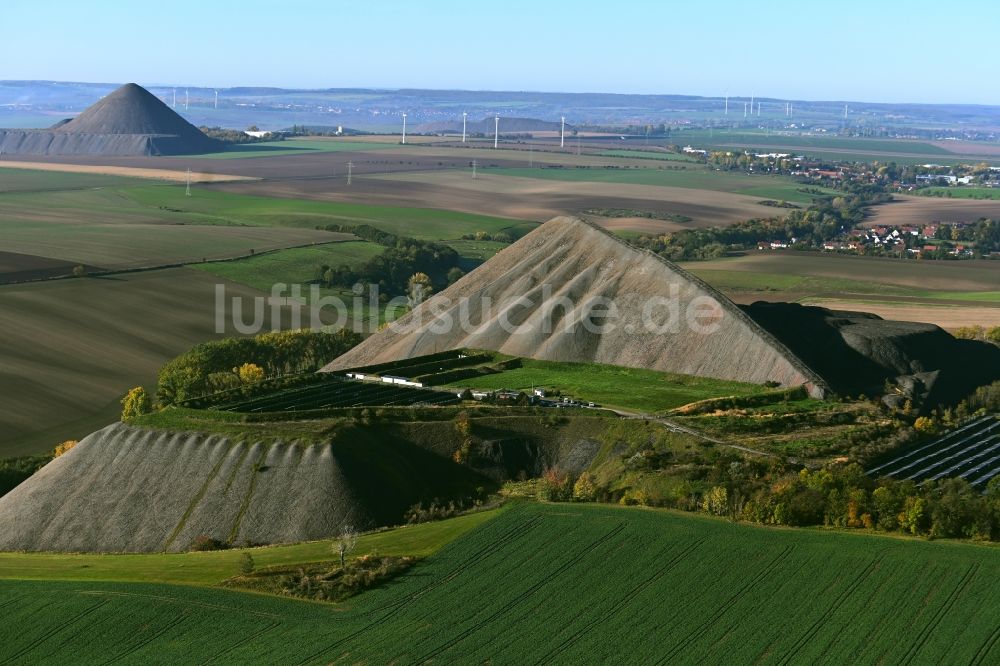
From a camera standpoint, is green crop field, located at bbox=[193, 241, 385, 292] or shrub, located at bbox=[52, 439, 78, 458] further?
green crop field, located at bbox=[193, 241, 385, 292]

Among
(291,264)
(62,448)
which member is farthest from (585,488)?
(291,264)

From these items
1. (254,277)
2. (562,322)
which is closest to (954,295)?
(562,322)

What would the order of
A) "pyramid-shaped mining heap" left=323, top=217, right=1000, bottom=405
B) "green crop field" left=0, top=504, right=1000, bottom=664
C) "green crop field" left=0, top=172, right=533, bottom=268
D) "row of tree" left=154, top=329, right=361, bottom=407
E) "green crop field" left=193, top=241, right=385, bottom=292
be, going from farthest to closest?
"green crop field" left=0, top=172, right=533, bottom=268, "green crop field" left=193, top=241, right=385, bottom=292, "row of tree" left=154, top=329, right=361, bottom=407, "pyramid-shaped mining heap" left=323, top=217, right=1000, bottom=405, "green crop field" left=0, top=504, right=1000, bottom=664

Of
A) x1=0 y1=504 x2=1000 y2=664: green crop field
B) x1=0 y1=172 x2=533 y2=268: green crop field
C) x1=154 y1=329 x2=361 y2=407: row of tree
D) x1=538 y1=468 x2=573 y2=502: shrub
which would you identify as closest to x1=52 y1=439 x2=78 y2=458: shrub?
x1=154 y1=329 x2=361 y2=407: row of tree

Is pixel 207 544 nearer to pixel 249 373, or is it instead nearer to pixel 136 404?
pixel 136 404

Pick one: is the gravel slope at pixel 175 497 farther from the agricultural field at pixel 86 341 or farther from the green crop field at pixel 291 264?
the green crop field at pixel 291 264

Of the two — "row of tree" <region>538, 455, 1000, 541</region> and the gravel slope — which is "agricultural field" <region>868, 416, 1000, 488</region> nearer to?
"row of tree" <region>538, 455, 1000, 541</region>
